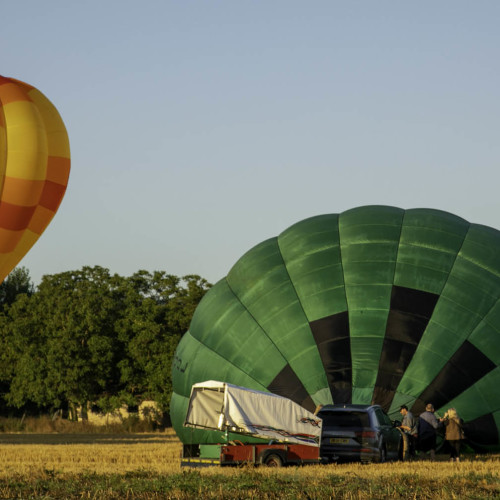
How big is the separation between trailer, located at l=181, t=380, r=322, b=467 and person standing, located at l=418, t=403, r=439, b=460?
2883 mm

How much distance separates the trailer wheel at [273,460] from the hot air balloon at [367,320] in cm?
311

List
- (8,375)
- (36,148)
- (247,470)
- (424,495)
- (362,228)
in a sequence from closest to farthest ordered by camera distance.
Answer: (424,495), (247,470), (362,228), (36,148), (8,375)

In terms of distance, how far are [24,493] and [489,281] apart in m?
12.3

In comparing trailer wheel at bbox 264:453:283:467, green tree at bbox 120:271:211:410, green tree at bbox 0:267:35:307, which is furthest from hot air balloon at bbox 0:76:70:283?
green tree at bbox 0:267:35:307

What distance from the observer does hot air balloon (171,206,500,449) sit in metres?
19.5

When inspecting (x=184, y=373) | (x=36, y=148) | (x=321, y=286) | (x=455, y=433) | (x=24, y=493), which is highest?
(x=36, y=148)

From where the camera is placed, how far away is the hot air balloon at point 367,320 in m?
19.5

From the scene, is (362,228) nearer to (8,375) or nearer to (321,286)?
(321,286)

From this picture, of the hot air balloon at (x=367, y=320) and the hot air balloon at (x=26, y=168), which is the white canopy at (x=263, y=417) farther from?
the hot air balloon at (x=26, y=168)

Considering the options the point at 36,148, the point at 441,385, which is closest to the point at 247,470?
the point at 441,385

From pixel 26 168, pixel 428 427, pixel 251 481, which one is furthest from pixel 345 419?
pixel 26 168

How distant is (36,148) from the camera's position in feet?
77.9

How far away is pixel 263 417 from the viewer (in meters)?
16.9

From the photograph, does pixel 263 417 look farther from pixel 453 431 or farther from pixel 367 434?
pixel 453 431
